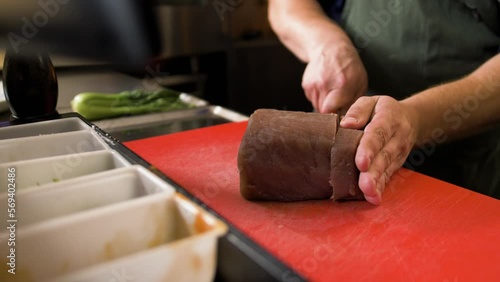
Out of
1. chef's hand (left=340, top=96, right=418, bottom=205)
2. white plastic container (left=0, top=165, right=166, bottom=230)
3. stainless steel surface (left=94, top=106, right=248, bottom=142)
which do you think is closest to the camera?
white plastic container (left=0, top=165, right=166, bottom=230)

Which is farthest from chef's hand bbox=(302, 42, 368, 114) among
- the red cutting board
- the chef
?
the red cutting board

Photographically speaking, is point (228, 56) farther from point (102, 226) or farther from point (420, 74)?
point (102, 226)

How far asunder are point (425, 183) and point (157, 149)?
75 centimetres

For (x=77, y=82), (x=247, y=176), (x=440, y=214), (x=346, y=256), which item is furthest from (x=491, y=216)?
(x=77, y=82)

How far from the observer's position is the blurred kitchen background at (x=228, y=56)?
3246mm

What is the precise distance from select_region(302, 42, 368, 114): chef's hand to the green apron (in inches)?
8.3

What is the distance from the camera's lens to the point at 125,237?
1.73 feet

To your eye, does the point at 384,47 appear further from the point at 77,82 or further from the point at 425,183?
the point at 77,82

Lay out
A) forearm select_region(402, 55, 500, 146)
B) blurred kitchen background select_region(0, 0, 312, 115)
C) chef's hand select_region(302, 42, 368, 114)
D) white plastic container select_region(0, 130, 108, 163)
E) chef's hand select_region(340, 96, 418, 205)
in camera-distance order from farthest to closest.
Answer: blurred kitchen background select_region(0, 0, 312, 115)
chef's hand select_region(302, 42, 368, 114)
forearm select_region(402, 55, 500, 146)
chef's hand select_region(340, 96, 418, 205)
white plastic container select_region(0, 130, 108, 163)

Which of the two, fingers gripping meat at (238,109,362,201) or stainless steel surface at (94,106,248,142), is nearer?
fingers gripping meat at (238,109,362,201)

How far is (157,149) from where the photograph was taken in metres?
1.29

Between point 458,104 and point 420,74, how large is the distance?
0.30 meters

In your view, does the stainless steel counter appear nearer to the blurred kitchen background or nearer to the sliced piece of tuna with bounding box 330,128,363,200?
the sliced piece of tuna with bounding box 330,128,363,200

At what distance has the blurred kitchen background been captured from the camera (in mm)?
3246
